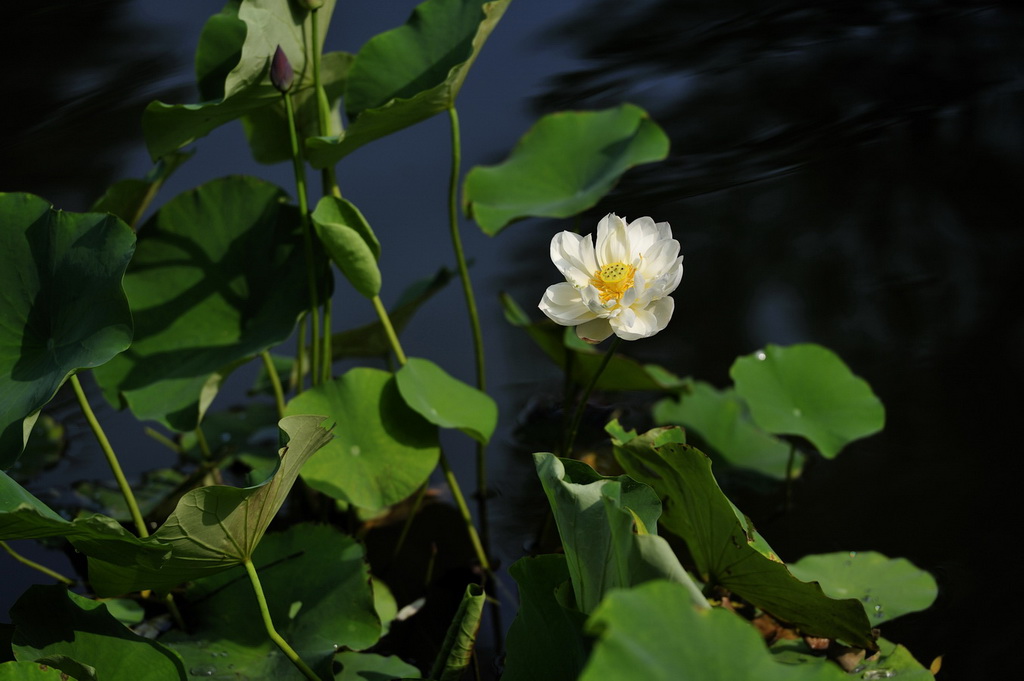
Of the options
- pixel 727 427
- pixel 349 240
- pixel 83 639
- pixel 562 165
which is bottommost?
pixel 727 427

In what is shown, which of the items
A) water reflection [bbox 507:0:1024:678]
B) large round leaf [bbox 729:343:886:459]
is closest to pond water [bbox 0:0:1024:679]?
A: water reflection [bbox 507:0:1024:678]

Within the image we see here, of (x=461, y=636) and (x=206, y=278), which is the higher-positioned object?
(x=206, y=278)

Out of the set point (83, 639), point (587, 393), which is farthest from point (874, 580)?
point (83, 639)

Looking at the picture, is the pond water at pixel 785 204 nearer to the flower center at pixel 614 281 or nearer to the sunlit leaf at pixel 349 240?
the sunlit leaf at pixel 349 240

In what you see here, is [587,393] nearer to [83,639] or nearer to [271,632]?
[271,632]

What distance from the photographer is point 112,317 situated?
3.06ft

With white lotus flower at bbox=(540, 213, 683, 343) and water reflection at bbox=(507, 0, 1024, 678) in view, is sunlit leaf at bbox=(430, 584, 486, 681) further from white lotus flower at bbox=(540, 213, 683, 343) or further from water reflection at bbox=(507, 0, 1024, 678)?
water reflection at bbox=(507, 0, 1024, 678)

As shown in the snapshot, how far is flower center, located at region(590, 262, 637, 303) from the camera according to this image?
2.75ft

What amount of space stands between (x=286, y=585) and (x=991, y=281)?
1.34m

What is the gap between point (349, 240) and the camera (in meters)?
1.03

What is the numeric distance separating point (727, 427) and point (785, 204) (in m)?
0.63

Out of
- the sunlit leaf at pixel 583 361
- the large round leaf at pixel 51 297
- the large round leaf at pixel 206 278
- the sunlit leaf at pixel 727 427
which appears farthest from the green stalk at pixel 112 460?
the sunlit leaf at pixel 727 427

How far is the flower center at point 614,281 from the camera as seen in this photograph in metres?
0.84

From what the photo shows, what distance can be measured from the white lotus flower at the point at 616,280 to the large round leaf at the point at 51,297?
1.43 feet
